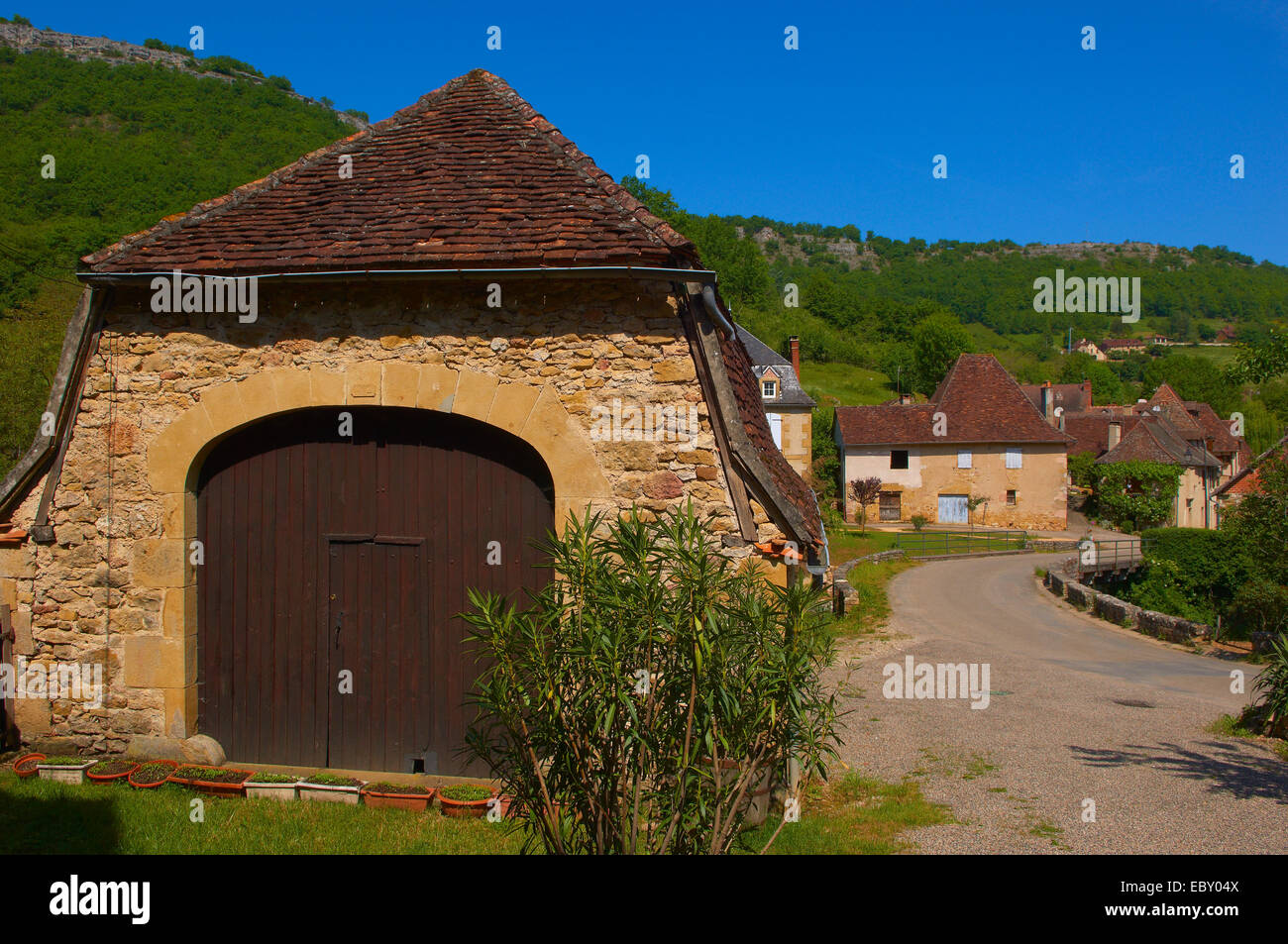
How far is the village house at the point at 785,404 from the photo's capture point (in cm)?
3509

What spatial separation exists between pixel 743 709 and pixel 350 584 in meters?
4.46

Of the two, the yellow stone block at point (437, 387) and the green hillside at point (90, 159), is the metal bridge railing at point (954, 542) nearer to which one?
the yellow stone block at point (437, 387)

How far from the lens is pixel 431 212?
23.0 feet

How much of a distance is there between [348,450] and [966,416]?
133 ft

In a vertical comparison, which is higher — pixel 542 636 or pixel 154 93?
pixel 154 93

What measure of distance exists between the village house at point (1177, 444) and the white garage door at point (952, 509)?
6058 millimetres

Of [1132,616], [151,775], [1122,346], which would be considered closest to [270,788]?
[151,775]

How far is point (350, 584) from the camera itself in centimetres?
722

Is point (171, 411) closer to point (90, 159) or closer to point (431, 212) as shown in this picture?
point (431, 212)

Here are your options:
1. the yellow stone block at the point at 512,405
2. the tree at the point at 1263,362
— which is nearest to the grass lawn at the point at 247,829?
the yellow stone block at the point at 512,405

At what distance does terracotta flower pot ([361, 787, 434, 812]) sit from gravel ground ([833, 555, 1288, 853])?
386cm
